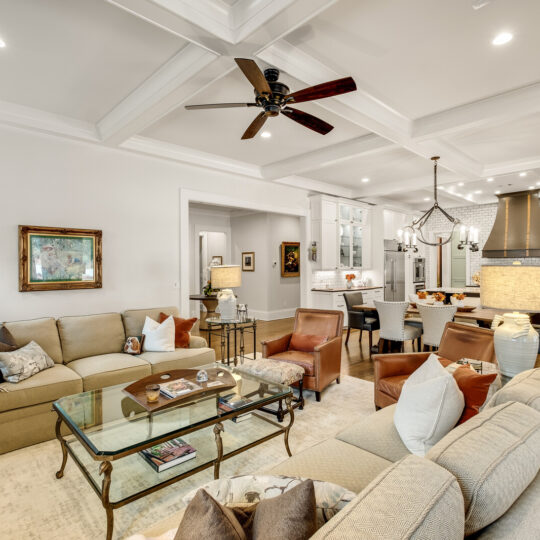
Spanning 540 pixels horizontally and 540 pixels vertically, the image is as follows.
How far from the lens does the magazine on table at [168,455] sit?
6.79ft

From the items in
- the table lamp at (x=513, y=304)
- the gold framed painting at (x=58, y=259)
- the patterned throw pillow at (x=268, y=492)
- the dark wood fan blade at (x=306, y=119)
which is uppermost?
the dark wood fan blade at (x=306, y=119)

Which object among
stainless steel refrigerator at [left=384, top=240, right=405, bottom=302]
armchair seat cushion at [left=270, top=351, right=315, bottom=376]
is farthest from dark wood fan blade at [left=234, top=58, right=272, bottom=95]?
stainless steel refrigerator at [left=384, top=240, right=405, bottom=302]

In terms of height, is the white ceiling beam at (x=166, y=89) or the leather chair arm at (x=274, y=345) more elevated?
the white ceiling beam at (x=166, y=89)

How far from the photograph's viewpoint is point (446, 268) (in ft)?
32.1

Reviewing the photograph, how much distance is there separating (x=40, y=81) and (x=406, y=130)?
3.43 meters

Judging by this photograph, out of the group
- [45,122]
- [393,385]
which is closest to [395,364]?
[393,385]

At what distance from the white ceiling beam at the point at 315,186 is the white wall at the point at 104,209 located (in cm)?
114

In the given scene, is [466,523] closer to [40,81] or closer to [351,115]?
[351,115]

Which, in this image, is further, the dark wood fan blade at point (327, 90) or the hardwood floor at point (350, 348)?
the hardwood floor at point (350, 348)

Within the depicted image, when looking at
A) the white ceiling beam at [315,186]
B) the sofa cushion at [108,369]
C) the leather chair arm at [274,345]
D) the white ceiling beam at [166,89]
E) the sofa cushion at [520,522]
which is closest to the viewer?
the sofa cushion at [520,522]

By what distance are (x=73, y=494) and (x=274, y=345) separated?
2.13 m

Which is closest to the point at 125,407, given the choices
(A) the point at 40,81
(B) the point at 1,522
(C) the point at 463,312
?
(B) the point at 1,522

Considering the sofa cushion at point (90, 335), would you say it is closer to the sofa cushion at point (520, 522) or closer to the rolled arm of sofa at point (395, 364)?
the rolled arm of sofa at point (395, 364)

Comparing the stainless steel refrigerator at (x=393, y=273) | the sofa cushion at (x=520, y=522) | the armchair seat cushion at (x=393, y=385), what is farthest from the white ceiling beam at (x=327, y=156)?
the stainless steel refrigerator at (x=393, y=273)
